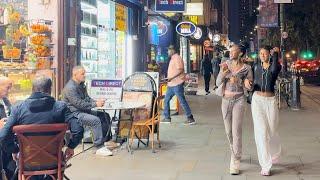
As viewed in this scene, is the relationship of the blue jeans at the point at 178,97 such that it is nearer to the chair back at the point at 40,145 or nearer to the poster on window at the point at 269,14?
the chair back at the point at 40,145

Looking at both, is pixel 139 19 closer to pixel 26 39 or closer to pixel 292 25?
pixel 26 39

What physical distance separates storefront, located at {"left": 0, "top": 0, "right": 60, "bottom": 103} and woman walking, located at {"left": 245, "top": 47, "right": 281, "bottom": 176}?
4.25 m

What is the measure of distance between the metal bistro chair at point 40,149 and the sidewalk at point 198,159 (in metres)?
2.14

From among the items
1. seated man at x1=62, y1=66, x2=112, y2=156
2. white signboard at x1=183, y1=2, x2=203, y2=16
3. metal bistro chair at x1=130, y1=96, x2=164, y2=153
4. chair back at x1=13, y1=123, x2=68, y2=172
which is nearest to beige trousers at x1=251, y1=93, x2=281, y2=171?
metal bistro chair at x1=130, y1=96, x2=164, y2=153

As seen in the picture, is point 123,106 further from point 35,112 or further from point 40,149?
point 40,149

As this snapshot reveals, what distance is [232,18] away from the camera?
99812 mm

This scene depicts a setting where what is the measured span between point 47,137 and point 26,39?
5.33 metres

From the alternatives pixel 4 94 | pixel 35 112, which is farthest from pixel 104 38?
pixel 35 112

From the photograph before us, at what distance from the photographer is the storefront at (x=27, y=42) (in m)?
10.1

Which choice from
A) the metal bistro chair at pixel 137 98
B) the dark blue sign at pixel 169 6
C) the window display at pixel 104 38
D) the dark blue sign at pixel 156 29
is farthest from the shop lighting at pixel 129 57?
the metal bistro chair at pixel 137 98

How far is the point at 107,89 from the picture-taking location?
418 inches

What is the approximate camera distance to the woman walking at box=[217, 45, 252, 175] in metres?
8.06

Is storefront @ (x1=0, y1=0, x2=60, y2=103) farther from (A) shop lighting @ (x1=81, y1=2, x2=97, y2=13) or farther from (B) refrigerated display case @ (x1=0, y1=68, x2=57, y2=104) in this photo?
(A) shop lighting @ (x1=81, y1=2, x2=97, y2=13)

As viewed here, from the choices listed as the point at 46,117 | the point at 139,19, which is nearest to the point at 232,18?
the point at 139,19
